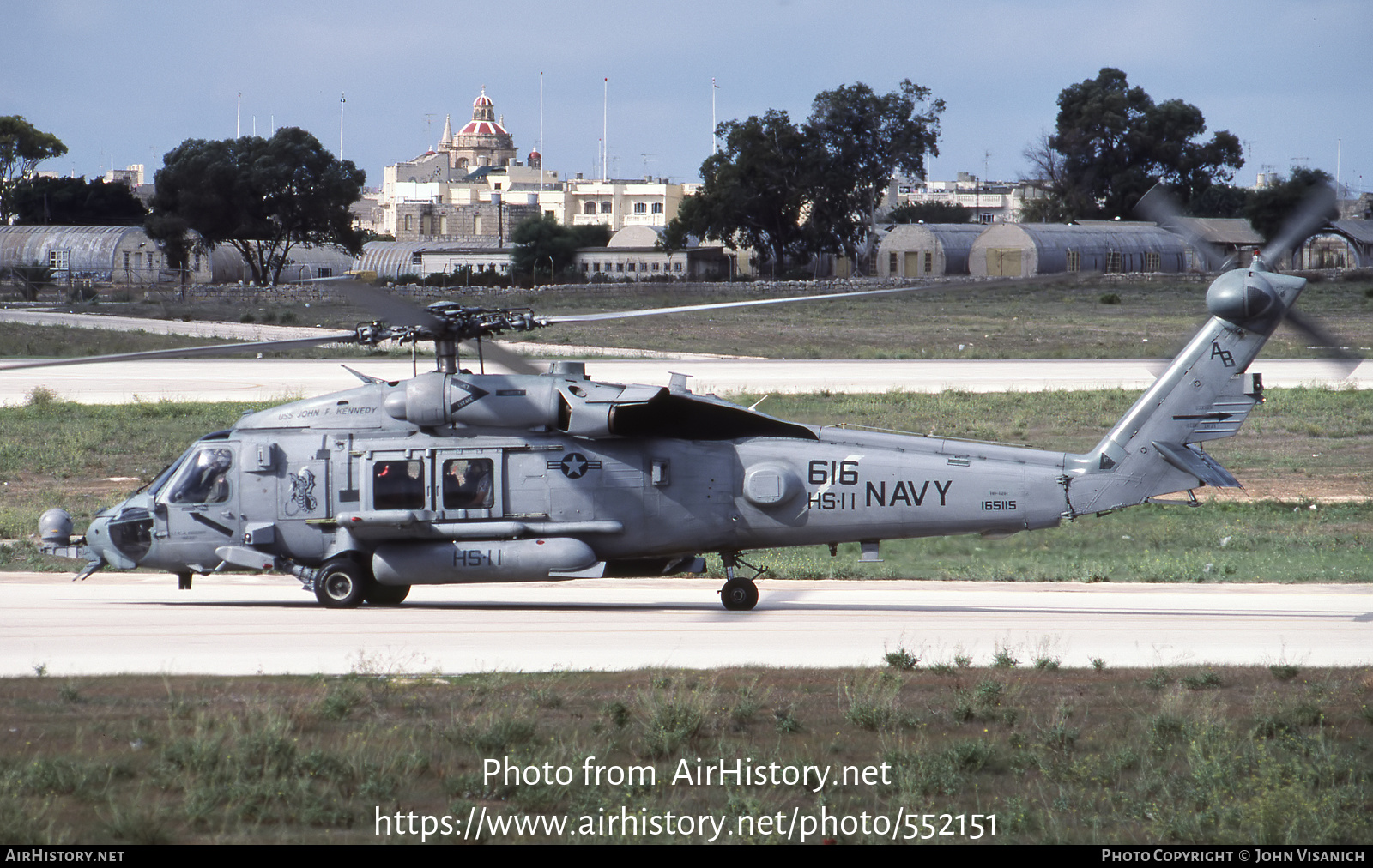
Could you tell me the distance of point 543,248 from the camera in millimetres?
104875

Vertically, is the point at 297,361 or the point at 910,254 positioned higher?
the point at 910,254

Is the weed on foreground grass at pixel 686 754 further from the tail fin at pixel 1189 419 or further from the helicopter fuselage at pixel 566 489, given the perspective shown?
the helicopter fuselage at pixel 566 489

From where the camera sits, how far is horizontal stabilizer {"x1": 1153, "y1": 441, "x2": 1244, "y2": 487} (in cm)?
1533

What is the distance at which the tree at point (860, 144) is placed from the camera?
10306 centimetres

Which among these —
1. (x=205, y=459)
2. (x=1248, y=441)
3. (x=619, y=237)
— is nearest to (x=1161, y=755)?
(x=205, y=459)

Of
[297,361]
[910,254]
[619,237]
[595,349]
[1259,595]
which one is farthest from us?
[619,237]

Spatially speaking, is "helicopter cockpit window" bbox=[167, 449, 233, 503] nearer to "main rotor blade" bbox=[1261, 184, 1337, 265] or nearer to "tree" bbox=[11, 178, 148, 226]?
"main rotor blade" bbox=[1261, 184, 1337, 265]

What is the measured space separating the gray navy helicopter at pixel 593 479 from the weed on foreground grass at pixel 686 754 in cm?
334

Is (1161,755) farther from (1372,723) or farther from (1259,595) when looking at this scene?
(1259,595)

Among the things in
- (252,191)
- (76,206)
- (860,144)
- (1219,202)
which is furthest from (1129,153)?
(76,206)

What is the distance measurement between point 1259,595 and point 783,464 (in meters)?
6.99

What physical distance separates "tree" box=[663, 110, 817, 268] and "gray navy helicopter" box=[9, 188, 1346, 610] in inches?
3381

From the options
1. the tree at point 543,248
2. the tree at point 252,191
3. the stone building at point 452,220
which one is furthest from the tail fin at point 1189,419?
the stone building at point 452,220

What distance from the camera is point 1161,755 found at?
1005 centimetres
